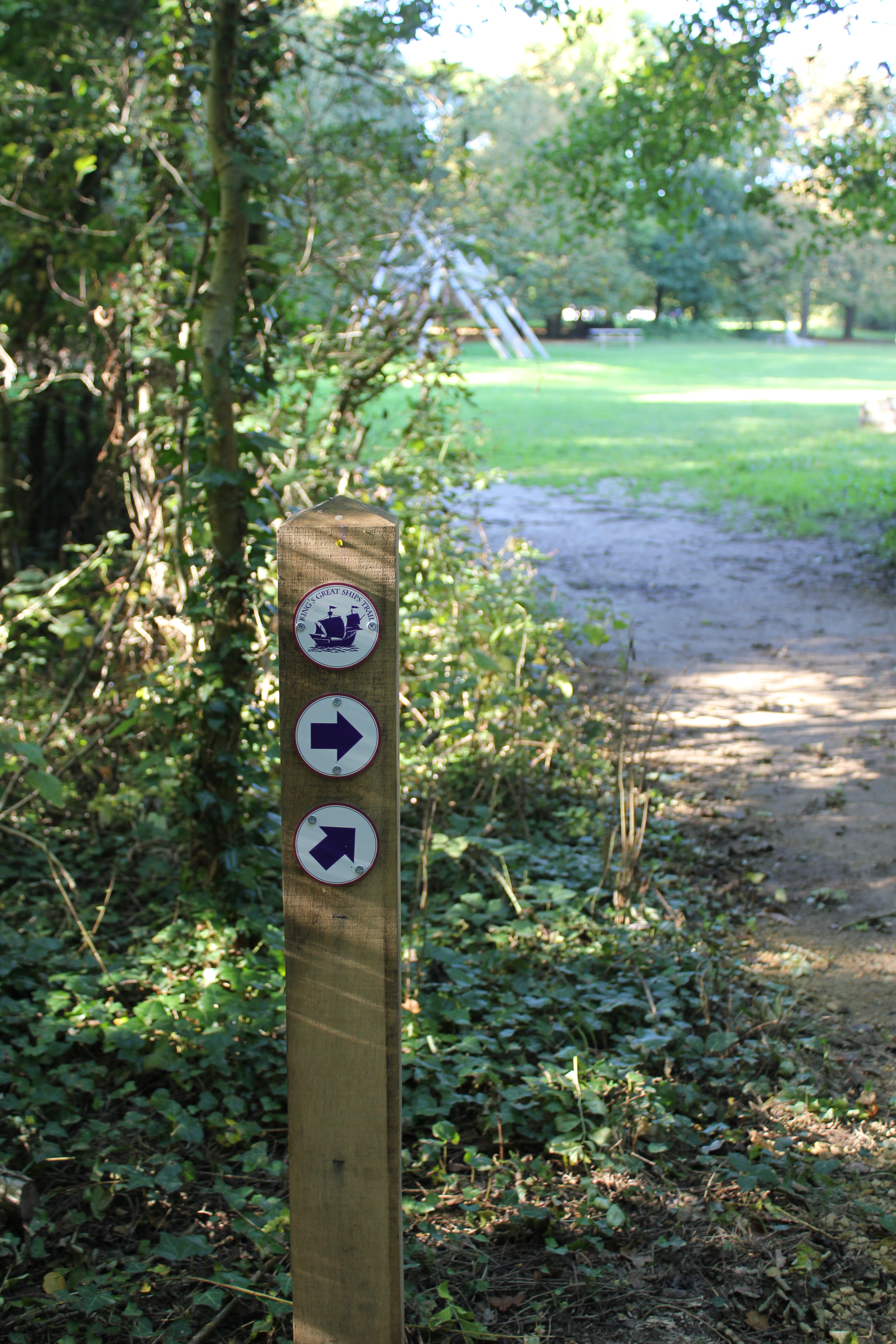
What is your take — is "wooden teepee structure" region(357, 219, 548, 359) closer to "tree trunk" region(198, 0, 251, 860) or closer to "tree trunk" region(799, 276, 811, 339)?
"tree trunk" region(198, 0, 251, 860)

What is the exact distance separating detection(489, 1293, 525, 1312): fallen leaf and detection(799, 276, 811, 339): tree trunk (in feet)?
200

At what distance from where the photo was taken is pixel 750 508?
1327 cm

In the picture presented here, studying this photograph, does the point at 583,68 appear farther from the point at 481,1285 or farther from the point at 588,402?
the point at 481,1285

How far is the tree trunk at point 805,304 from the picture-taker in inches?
2297

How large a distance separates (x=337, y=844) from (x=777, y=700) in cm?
537

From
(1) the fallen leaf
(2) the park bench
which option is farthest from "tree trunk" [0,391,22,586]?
(2) the park bench

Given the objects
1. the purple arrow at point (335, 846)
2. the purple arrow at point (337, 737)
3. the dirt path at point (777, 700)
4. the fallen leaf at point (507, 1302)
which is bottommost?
the fallen leaf at point (507, 1302)

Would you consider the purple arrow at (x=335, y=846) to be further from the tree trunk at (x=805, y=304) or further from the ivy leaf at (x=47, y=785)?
the tree trunk at (x=805, y=304)

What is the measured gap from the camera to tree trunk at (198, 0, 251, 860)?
3.63 metres

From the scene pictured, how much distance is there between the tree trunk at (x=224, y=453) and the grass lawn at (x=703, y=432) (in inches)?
81.7

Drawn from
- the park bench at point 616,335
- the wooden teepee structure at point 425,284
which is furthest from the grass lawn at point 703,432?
the park bench at point 616,335

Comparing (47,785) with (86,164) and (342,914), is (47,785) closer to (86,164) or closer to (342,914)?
(342,914)

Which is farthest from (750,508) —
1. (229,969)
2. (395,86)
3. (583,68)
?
(583,68)

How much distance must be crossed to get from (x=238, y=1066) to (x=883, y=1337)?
1.78 m
